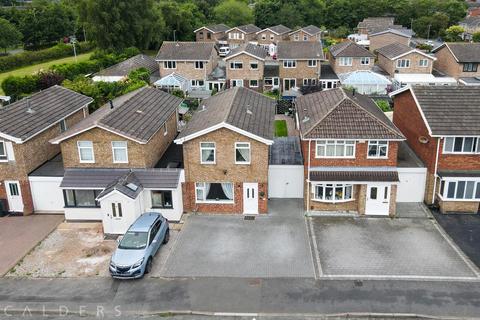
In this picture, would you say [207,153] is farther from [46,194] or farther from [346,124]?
Answer: [46,194]

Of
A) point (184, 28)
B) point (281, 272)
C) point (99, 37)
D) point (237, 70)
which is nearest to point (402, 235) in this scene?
point (281, 272)

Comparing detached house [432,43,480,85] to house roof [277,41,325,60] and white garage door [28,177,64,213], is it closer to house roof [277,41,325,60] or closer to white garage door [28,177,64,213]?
house roof [277,41,325,60]

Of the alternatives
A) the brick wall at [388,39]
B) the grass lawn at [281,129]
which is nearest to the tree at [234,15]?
the brick wall at [388,39]

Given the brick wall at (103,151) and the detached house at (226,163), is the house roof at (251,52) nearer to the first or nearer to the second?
the detached house at (226,163)

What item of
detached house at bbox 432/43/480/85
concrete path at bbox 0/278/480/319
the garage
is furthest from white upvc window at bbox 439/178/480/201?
detached house at bbox 432/43/480/85

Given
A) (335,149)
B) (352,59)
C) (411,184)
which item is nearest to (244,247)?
(335,149)
